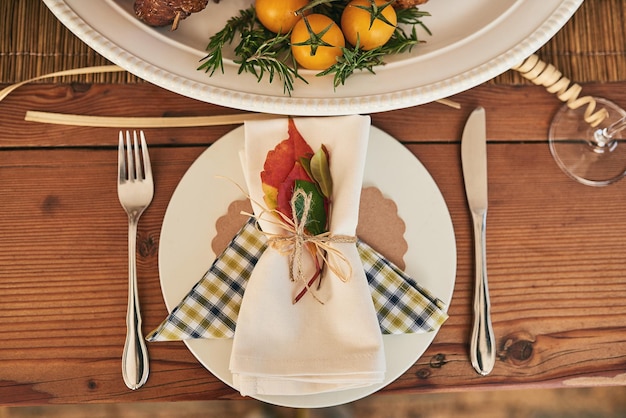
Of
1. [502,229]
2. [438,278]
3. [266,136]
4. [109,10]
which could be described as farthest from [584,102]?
[109,10]

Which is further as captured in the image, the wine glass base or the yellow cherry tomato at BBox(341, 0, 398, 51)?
the wine glass base

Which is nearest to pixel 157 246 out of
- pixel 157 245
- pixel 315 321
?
pixel 157 245

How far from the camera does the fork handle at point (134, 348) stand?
64 cm

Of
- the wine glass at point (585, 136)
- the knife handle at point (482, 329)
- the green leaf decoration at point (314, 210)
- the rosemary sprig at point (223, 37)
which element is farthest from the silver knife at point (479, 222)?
the rosemary sprig at point (223, 37)

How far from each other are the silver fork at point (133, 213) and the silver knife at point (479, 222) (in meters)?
0.40

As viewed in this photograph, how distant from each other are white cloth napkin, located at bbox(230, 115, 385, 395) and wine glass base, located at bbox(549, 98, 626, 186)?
0.95 ft

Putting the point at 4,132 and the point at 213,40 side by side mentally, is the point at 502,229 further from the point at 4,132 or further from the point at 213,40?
the point at 4,132

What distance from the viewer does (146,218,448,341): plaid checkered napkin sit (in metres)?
0.63

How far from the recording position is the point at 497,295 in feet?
2.28

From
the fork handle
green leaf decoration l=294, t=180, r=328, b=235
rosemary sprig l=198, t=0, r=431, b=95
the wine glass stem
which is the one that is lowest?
the fork handle

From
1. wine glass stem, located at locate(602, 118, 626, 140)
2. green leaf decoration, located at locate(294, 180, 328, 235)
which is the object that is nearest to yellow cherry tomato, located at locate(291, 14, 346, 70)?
green leaf decoration, located at locate(294, 180, 328, 235)

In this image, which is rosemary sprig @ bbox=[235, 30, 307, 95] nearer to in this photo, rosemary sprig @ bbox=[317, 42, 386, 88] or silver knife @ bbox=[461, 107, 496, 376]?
rosemary sprig @ bbox=[317, 42, 386, 88]

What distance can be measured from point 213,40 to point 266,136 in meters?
0.12

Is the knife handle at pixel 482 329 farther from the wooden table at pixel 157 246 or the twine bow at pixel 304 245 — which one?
the twine bow at pixel 304 245
